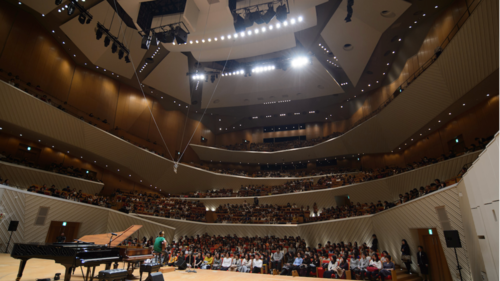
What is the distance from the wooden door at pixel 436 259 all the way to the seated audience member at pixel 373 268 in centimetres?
128

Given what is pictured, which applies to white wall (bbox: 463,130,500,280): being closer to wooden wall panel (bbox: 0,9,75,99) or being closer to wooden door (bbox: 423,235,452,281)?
wooden door (bbox: 423,235,452,281)

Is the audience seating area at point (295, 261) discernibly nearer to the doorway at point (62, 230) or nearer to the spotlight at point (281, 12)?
the doorway at point (62, 230)

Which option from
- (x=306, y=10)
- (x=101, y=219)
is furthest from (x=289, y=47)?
(x=101, y=219)

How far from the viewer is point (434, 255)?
21.7 feet

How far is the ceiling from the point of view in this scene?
37.9 ft

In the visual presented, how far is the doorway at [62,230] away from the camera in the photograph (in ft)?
33.8

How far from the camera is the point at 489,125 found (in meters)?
9.91

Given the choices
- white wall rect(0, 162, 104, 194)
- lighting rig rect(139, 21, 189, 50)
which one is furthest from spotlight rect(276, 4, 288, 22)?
white wall rect(0, 162, 104, 194)

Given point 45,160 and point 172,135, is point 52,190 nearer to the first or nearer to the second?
point 45,160

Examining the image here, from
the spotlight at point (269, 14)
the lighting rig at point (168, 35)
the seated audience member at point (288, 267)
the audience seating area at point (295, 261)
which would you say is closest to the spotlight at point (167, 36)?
the lighting rig at point (168, 35)

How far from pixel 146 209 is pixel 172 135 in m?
7.87

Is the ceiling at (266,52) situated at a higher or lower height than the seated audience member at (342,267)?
higher

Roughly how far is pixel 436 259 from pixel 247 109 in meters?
17.5

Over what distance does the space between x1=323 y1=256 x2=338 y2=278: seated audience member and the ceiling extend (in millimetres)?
10116
